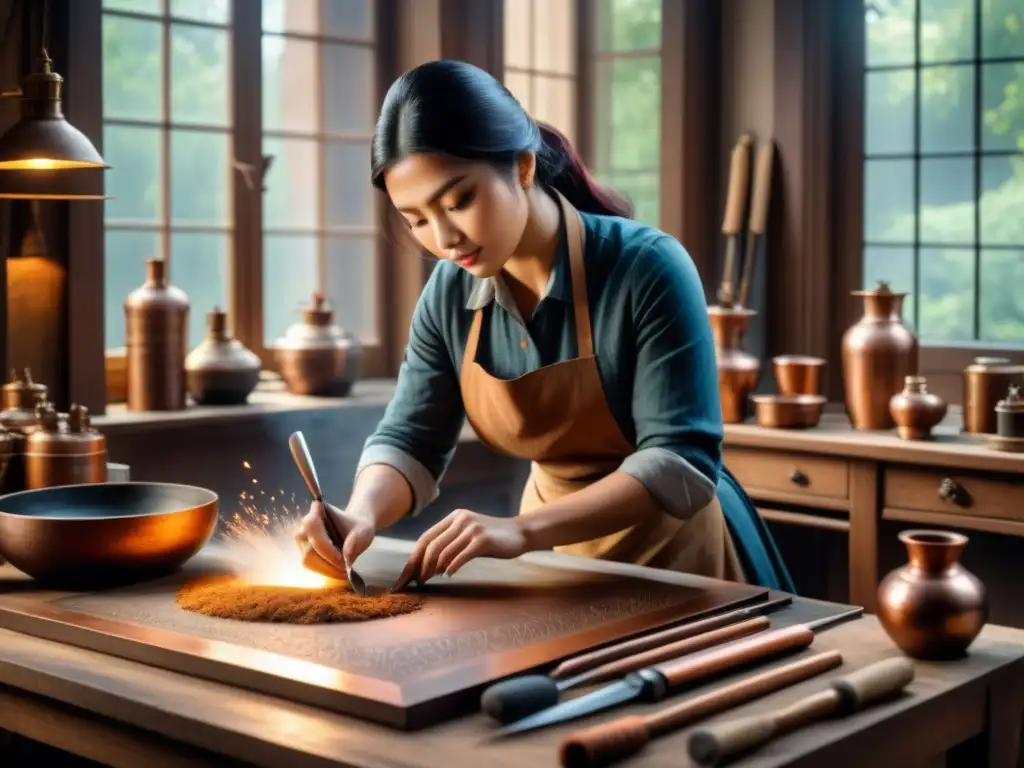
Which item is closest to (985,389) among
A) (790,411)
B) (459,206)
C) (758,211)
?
(790,411)

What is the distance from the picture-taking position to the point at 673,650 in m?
1.65

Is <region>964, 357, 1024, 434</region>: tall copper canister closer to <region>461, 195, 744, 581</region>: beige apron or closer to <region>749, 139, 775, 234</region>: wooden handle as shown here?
<region>749, 139, 775, 234</region>: wooden handle

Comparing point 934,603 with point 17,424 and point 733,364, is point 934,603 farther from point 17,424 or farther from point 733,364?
point 733,364

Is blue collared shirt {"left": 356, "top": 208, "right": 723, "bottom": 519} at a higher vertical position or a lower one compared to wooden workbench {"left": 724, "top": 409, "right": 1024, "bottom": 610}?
higher

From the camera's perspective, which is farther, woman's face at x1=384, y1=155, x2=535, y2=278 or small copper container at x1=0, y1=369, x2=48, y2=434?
small copper container at x1=0, y1=369, x2=48, y2=434

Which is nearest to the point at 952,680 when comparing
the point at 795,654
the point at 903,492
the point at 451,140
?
the point at 795,654

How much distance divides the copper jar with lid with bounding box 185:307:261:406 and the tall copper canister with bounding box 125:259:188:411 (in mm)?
86

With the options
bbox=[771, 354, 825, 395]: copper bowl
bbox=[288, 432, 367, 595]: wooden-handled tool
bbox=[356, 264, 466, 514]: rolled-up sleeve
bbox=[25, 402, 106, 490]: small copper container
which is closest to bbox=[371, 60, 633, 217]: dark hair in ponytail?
bbox=[356, 264, 466, 514]: rolled-up sleeve

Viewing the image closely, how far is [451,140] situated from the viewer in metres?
2.06

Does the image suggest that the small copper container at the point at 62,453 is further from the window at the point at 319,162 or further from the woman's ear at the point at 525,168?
the window at the point at 319,162

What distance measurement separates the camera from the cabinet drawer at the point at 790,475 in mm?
3814

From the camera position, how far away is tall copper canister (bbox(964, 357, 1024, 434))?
12.3ft

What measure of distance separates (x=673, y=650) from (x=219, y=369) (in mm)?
2316

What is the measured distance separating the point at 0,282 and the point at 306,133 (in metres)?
1.23
